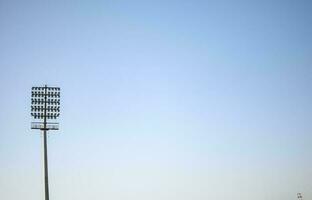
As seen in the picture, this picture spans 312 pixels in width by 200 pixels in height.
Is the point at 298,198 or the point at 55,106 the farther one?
the point at 298,198

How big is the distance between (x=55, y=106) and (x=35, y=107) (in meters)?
2.04

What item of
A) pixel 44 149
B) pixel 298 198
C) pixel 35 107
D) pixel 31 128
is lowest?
pixel 298 198

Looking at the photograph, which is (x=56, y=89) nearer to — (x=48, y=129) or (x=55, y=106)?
(x=55, y=106)

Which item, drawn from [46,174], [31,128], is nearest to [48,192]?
[46,174]

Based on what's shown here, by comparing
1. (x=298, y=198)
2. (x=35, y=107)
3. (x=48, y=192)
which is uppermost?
(x=35, y=107)

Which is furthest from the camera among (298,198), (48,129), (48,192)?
(298,198)

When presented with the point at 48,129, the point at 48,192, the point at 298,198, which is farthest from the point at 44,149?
the point at 298,198

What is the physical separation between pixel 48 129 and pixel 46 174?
15.2 ft

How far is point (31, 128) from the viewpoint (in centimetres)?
3619

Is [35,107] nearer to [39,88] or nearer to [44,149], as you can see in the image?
[39,88]

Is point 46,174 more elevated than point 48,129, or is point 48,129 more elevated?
point 48,129

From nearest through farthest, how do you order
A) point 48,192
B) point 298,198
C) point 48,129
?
point 48,192 → point 48,129 → point 298,198

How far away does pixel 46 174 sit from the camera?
35.2 metres

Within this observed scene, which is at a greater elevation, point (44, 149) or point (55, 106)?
point (55, 106)
